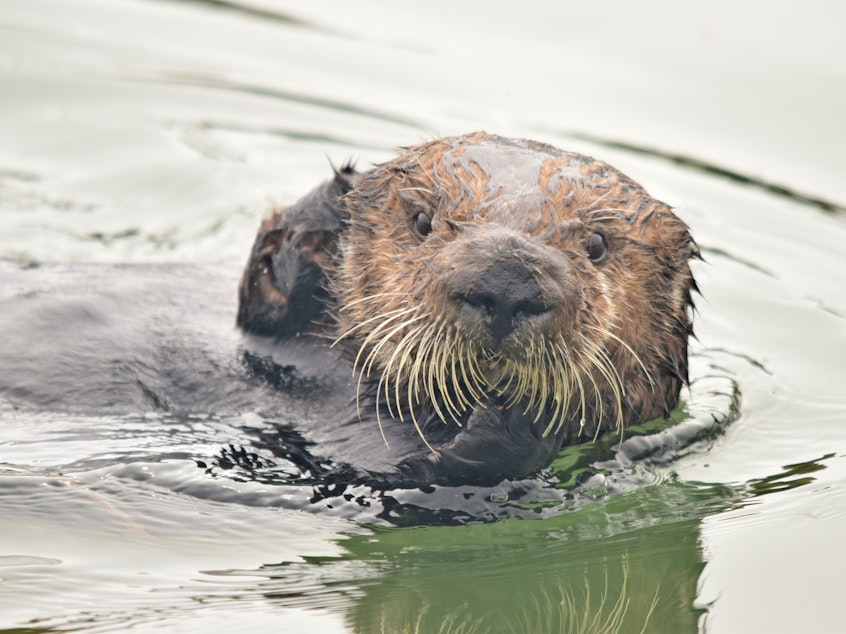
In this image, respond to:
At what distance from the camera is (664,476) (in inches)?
175

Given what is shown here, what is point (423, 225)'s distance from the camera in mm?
3938

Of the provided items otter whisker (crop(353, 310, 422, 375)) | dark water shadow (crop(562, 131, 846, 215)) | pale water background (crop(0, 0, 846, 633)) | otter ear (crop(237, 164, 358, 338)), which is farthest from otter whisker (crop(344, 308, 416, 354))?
dark water shadow (crop(562, 131, 846, 215))

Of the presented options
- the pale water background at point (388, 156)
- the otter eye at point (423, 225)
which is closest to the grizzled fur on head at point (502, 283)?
the otter eye at point (423, 225)

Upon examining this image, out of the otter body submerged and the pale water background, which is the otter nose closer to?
the otter body submerged

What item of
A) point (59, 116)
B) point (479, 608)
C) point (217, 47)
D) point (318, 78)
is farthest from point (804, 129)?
point (479, 608)

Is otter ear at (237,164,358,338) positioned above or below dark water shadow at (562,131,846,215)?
below

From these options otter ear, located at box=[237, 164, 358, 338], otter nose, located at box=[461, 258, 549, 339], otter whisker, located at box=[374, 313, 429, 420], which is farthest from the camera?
otter ear, located at box=[237, 164, 358, 338]

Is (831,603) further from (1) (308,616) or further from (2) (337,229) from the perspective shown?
(2) (337,229)

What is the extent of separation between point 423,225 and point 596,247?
1.76 feet

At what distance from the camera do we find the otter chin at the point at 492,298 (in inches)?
136

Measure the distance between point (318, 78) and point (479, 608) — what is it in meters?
6.01

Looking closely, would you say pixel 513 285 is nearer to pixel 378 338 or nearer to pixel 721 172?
pixel 378 338

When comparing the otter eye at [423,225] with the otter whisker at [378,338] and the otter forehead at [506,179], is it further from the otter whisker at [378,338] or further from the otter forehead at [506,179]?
the otter whisker at [378,338]

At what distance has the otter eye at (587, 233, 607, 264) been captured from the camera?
3.86 meters
